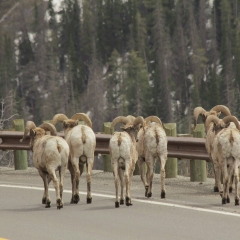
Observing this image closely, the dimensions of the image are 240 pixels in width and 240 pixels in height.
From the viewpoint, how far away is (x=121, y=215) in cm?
1280

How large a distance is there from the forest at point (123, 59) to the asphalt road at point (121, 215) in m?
67.8

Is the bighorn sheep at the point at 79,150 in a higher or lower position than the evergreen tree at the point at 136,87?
lower

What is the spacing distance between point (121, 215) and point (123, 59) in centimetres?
9469

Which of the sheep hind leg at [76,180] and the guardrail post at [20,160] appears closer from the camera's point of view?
the sheep hind leg at [76,180]

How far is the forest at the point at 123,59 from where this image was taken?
92.9 metres

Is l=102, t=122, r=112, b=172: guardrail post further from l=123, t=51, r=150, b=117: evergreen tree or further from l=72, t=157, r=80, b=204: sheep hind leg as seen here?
l=123, t=51, r=150, b=117: evergreen tree

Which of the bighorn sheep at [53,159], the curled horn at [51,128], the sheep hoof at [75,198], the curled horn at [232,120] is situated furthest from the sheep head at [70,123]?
the curled horn at [232,120]

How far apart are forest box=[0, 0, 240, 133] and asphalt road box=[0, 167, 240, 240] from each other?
6779cm

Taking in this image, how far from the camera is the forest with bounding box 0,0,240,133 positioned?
3656 inches

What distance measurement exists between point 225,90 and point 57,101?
17883mm

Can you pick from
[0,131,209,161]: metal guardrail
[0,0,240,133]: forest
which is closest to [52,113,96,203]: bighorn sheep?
[0,131,209,161]: metal guardrail

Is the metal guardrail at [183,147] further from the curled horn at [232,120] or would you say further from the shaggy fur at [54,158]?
the shaggy fur at [54,158]

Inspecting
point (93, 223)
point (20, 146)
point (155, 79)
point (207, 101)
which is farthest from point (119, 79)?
Answer: point (93, 223)

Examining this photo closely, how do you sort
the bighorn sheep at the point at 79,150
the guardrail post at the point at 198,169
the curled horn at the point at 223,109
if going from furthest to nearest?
the guardrail post at the point at 198,169 → the curled horn at the point at 223,109 → the bighorn sheep at the point at 79,150
